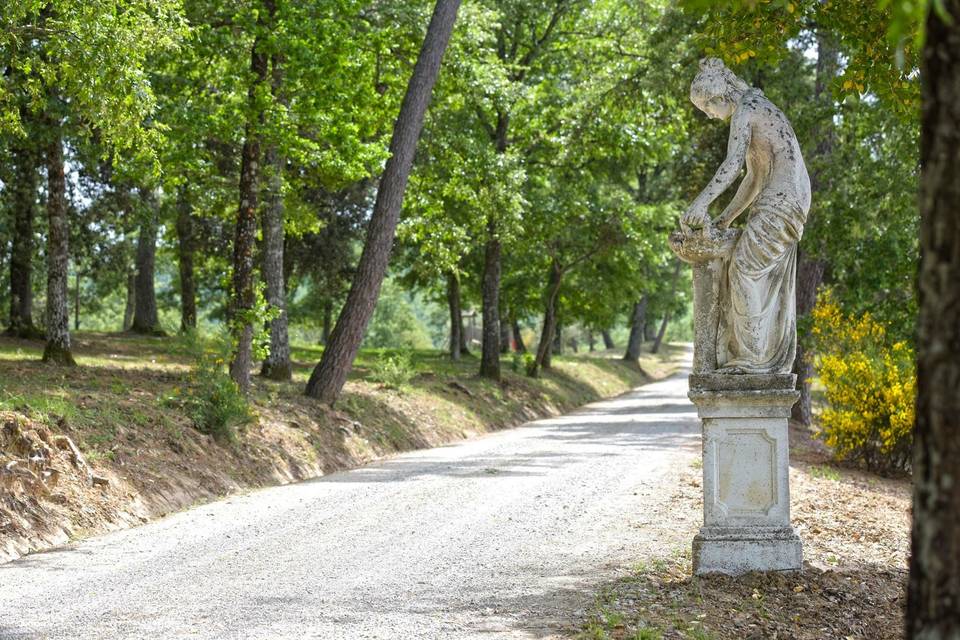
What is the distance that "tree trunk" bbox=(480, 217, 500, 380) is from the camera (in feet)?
90.7

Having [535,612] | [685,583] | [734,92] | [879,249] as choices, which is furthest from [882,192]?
[535,612]

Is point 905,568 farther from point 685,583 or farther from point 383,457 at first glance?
point 383,457

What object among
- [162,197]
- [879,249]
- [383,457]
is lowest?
[383,457]

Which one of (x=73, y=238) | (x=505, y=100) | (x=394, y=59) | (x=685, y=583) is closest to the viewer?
(x=685, y=583)

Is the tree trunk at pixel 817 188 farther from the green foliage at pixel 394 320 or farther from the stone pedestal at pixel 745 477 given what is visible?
the green foliage at pixel 394 320

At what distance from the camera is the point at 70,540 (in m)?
8.39

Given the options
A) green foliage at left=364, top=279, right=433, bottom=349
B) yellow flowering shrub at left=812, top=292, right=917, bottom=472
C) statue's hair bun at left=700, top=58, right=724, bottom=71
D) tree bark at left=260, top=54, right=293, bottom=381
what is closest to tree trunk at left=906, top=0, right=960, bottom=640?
statue's hair bun at left=700, top=58, right=724, bottom=71

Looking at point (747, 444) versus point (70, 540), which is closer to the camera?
point (747, 444)

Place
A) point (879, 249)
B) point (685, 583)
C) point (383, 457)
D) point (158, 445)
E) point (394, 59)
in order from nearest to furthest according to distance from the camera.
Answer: point (685, 583) < point (158, 445) < point (383, 457) < point (879, 249) < point (394, 59)

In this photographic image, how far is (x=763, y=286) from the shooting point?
6961 mm

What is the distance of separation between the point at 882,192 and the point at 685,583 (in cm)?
1145

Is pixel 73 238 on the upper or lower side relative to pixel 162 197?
lower

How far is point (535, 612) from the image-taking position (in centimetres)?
598

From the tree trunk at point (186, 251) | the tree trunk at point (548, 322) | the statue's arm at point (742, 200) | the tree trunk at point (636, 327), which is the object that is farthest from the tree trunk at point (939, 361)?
the tree trunk at point (636, 327)
